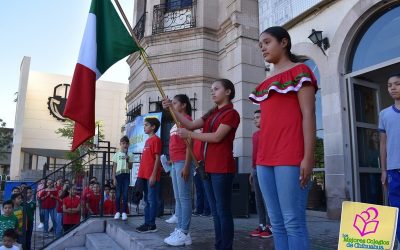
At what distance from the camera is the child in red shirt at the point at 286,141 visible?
2.25 meters

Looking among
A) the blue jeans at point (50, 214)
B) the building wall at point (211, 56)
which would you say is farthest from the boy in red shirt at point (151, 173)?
the blue jeans at point (50, 214)

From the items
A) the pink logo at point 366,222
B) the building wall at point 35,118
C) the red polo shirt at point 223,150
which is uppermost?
the building wall at point 35,118

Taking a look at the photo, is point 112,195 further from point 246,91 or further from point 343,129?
point 343,129

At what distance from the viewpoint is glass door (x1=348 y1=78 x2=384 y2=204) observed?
6582 millimetres

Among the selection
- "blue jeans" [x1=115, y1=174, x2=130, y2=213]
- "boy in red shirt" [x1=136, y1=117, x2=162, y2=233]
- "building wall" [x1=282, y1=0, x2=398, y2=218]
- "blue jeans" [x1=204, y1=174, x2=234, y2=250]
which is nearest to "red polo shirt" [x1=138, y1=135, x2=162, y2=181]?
"boy in red shirt" [x1=136, y1=117, x2=162, y2=233]

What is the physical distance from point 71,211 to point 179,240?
5419mm

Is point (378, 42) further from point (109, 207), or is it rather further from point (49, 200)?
point (49, 200)

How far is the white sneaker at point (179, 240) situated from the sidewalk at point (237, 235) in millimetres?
74

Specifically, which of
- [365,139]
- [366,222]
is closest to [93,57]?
[366,222]

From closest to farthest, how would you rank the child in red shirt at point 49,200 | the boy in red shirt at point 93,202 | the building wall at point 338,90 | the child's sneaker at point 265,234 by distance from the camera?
the child's sneaker at point 265,234, the building wall at point 338,90, the boy in red shirt at point 93,202, the child in red shirt at point 49,200

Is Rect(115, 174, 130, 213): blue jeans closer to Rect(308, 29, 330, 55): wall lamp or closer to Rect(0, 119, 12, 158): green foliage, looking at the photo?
Rect(308, 29, 330, 55): wall lamp

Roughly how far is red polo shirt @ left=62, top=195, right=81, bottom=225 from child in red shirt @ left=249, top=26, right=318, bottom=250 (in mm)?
7299

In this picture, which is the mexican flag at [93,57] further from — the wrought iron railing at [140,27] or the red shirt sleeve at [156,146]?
the wrought iron railing at [140,27]

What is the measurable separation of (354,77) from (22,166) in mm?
32927
